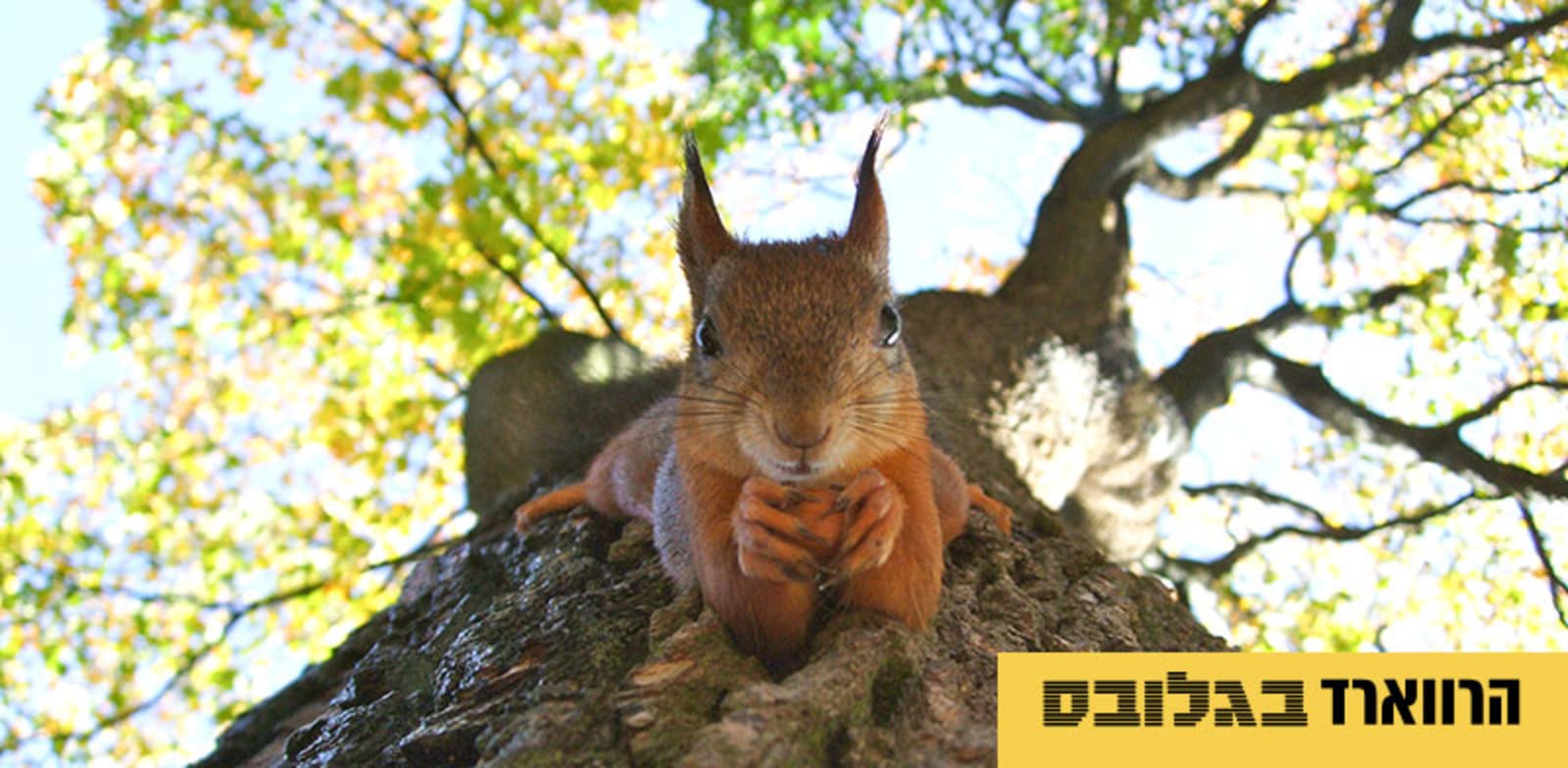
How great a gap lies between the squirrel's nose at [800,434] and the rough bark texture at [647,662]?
35 centimetres

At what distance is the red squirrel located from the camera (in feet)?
5.48

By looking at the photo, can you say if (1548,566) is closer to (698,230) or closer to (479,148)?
(698,230)

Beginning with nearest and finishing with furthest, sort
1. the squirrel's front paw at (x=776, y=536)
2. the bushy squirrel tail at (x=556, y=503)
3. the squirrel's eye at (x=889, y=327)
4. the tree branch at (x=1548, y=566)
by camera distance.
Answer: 1. the squirrel's front paw at (x=776, y=536)
2. the squirrel's eye at (x=889, y=327)
3. the bushy squirrel tail at (x=556, y=503)
4. the tree branch at (x=1548, y=566)

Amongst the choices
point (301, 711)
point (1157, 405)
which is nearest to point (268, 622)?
point (301, 711)

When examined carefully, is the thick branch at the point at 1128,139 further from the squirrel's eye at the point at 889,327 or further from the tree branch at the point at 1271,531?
the squirrel's eye at the point at 889,327

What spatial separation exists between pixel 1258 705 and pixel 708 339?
1.21 m

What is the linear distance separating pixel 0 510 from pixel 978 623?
6211 millimetres

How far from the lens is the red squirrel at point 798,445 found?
1.67 metres

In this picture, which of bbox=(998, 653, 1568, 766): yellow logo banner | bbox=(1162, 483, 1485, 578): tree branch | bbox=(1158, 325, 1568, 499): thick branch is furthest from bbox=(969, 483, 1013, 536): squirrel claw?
bbox=(1162, 483, 1485, 578): tree branch

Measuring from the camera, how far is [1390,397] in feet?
16.0

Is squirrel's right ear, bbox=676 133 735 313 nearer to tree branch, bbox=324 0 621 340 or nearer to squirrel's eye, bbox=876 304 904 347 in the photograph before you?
squirrel's eye, bbox=876 304 904 347

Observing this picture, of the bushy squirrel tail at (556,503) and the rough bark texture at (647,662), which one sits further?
the bushy squirrel tail at (556,503)

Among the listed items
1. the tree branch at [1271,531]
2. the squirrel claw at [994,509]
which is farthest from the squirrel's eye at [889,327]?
the tree branch at [1271,531]

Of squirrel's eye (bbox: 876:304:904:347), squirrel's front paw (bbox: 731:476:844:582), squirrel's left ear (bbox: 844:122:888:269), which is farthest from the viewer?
squirrel's left ear (bbox: 844:122:888:269)
